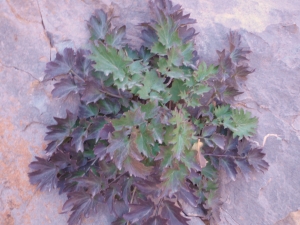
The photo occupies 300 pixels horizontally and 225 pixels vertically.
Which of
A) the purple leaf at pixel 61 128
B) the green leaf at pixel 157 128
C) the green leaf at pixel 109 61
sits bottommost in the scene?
the purple leaf at pixel 61 128

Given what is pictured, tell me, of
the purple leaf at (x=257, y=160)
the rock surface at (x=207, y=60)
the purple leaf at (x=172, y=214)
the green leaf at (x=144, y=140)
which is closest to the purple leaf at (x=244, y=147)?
the purple leaf at (x=257, y=160)

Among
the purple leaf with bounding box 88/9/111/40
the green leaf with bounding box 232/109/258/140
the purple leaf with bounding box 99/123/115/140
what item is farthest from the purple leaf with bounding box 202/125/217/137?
the purple leaf with bounding box 88/9/111/40

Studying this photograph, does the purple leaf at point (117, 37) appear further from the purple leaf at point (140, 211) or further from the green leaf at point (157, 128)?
the purple leaf at point (140, 211)

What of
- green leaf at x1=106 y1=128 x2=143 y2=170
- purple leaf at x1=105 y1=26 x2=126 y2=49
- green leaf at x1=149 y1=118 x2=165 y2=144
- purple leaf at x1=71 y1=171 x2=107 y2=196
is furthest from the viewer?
purple leaf at x1=105 y1=26 x2=126 y2=49

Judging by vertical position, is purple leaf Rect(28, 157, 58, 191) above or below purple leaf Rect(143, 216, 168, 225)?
above

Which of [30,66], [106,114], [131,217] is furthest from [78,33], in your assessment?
[131,217]

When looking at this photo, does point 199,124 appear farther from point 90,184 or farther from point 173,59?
point 90,184

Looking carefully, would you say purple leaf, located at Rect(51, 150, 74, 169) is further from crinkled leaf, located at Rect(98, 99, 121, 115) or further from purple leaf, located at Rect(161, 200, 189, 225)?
purple leaf, located at Rect(161, 200, 189, 225)
